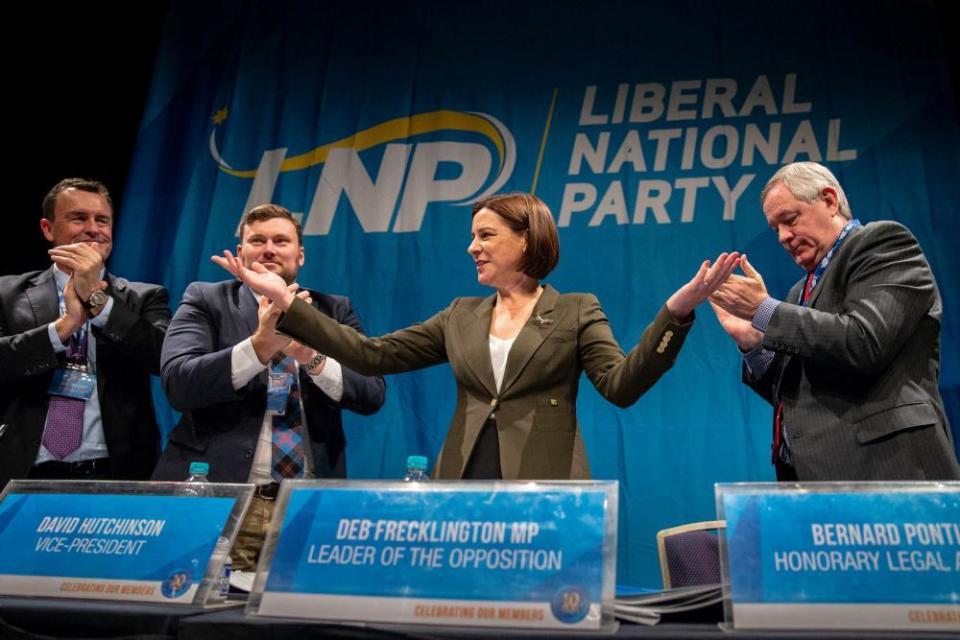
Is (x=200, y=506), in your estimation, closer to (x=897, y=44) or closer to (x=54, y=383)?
(x=54, y=383)

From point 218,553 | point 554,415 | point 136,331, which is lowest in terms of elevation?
point 218,553

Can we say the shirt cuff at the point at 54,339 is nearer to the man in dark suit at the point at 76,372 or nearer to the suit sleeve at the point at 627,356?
the man in dark suit at the point at 76,372

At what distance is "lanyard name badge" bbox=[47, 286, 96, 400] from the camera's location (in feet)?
8.45

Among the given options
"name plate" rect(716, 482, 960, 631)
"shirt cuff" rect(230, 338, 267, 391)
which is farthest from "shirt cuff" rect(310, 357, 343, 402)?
"name plate" rect(716, 482, 960, 631)

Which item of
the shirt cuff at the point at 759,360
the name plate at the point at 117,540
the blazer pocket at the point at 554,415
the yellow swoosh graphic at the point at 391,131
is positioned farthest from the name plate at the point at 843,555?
the yellow swoosh graphic at the point at 391,131

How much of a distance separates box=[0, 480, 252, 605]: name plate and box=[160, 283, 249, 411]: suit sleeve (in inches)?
35.8

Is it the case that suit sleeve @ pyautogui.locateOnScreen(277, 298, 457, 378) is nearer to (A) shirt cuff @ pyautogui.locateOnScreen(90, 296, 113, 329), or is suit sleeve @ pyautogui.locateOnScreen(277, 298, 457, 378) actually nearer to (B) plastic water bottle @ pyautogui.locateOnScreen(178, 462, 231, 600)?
(B) plastic water bottle @ pyautogui.locateOnScreen(178, 462, 231, 600)

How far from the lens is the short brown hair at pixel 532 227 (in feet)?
7.22

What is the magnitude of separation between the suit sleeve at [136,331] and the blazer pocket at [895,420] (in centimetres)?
206

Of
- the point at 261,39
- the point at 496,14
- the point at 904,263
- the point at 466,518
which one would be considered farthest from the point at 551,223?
the point at 261,39

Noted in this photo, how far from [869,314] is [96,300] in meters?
2.18

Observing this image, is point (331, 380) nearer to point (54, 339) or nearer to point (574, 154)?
point (54, 339)

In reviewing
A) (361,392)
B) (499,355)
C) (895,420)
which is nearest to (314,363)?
(361,392)

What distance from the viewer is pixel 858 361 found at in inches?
70.8
